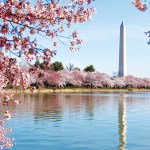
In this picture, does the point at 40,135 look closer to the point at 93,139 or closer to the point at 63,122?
the point at 93,139

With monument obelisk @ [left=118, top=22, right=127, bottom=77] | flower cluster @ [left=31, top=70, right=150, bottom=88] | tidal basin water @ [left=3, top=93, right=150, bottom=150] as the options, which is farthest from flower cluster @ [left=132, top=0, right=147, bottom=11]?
monument obelisk @ [left=118, top=22, right=127, bottom=77]

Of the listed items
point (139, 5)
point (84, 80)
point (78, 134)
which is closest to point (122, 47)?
point (84, 80)

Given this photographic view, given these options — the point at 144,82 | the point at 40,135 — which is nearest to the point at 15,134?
the point at 40,135

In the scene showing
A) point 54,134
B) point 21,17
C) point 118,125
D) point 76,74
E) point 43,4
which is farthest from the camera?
point 76,74

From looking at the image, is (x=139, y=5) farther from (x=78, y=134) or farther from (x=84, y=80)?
(x=84, y=80)

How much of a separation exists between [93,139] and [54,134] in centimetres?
214

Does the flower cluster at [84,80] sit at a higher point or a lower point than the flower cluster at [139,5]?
higher

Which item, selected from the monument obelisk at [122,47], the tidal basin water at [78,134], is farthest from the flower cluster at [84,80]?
the tidal basin water at [78,134]

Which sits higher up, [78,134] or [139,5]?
[139,5]

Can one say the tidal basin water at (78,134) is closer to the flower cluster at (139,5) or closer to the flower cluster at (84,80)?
the flower cluster at (139,5)

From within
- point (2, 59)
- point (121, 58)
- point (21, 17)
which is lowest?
point (2, 59)

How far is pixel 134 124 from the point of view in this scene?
21.3 m

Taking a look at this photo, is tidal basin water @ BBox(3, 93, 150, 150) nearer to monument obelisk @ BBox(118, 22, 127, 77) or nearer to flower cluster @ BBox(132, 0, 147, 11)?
flower cluster @ BBox(132, 0, 147, 11)

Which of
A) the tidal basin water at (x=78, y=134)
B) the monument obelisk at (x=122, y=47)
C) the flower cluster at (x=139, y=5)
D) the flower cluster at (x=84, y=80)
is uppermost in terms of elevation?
the monument obelisk at (x=122, y=47)
